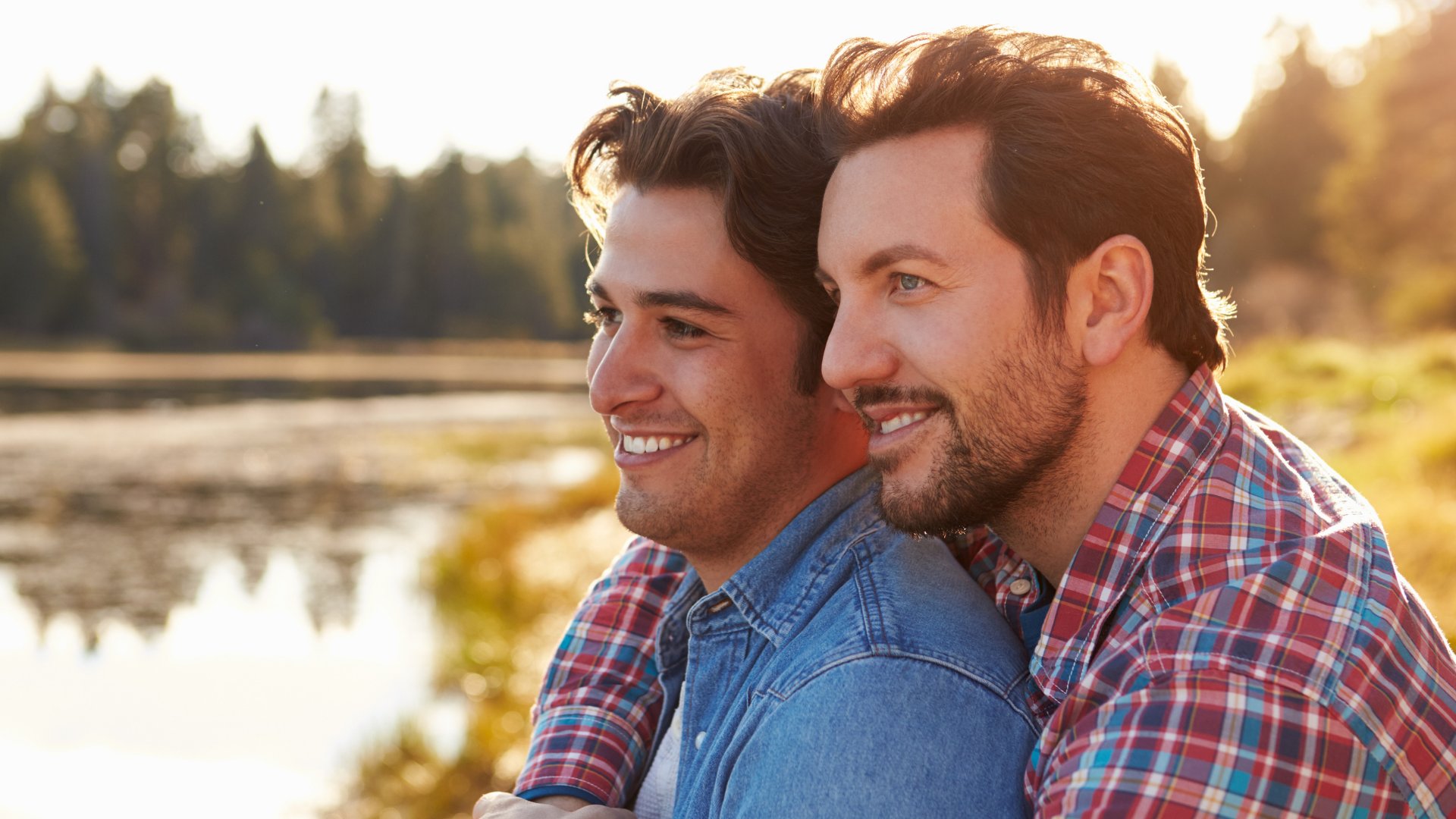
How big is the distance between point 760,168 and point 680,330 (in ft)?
1.10

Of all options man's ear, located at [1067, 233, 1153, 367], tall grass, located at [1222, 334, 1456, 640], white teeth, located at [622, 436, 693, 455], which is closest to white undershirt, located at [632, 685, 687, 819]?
white teeth, located at [622, 436, 693, 455]

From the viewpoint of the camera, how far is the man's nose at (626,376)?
2.44 metres

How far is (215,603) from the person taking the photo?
1288 centimetres

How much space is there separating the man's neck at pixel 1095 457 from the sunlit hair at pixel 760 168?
1.81 feet

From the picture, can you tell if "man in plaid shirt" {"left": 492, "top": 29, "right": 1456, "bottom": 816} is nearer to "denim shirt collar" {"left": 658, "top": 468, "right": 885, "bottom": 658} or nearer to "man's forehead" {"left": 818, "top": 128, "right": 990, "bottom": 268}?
"man's forehead" {"left": 818, "top": 128, "right": 990, "bottom": 268}

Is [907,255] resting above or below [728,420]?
above

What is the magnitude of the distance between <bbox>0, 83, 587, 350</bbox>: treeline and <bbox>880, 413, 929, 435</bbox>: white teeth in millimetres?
48323

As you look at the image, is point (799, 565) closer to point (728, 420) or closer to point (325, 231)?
point (728, 420)

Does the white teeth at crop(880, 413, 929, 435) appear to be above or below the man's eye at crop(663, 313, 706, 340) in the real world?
below

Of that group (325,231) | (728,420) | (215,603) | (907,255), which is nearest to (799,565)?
(728,420)

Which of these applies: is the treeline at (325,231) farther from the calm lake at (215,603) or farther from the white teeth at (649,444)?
the white teeth at (649,444)

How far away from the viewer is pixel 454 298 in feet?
193

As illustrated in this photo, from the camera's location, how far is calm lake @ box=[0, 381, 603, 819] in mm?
8758

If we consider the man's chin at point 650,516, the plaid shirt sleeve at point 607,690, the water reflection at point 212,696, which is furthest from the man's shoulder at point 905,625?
the water reflection at point 212,696
